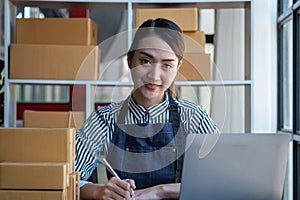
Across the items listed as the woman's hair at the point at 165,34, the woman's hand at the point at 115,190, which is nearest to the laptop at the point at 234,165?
the woman's hand at the point at 115,190

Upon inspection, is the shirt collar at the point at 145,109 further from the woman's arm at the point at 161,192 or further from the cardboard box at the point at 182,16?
the cardboard box at the point at 182,16

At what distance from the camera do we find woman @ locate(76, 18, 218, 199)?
2.05 m

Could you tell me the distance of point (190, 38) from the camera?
301 centimetres

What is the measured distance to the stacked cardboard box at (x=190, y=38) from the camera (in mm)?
2939

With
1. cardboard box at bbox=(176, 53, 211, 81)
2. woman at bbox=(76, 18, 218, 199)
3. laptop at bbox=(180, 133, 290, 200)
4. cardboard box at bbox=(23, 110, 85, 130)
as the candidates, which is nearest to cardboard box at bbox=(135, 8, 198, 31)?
cardboard box at bbox=(176, 53, 211, 81)

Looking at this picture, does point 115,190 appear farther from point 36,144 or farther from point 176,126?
point 176,126

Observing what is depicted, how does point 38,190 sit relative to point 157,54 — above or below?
below

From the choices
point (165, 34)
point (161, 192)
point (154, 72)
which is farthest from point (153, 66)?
point (161, 192)

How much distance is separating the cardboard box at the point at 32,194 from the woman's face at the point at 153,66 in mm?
609

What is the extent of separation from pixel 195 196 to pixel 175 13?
62.9 inches

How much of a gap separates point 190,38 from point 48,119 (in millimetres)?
840

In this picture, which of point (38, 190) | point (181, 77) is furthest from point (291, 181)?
point (38, 190)

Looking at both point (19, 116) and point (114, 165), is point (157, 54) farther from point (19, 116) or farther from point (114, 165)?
point (19, 116)

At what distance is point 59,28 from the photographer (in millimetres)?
3016
